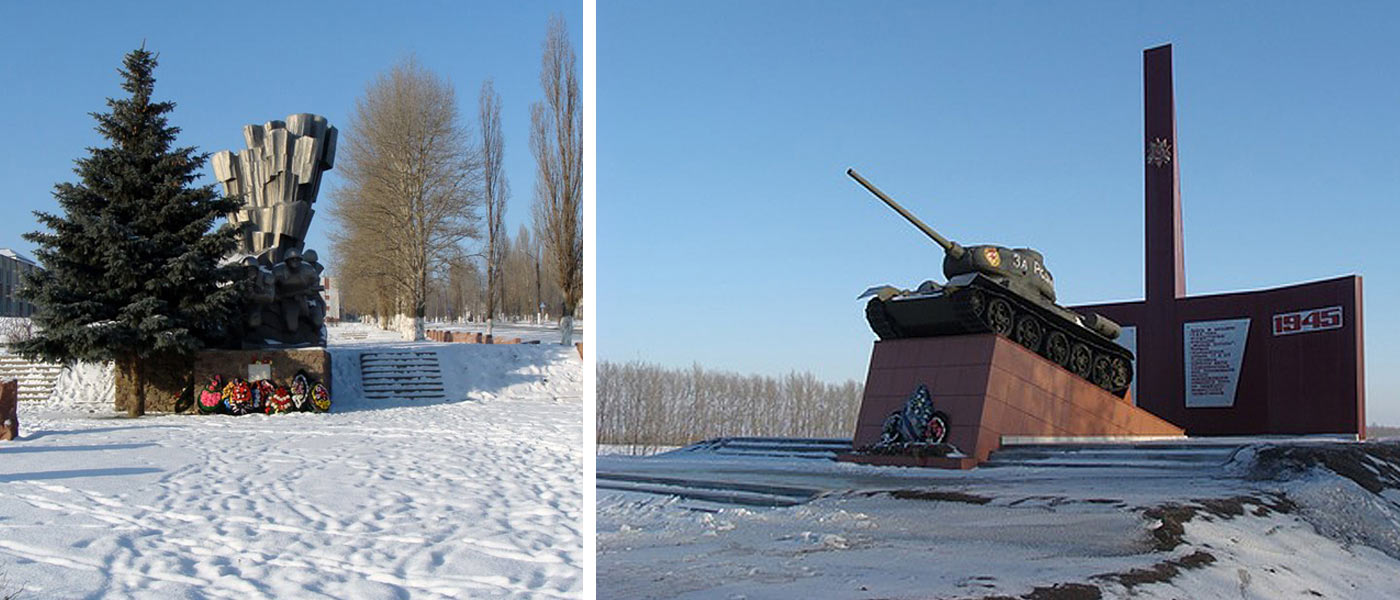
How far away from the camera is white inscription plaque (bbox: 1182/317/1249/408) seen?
40.1 feet

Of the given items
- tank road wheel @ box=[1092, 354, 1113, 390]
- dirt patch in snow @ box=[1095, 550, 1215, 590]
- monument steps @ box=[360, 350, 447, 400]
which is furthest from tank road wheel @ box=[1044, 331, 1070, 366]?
monument steps @ box=[360, 350, 447, 400]

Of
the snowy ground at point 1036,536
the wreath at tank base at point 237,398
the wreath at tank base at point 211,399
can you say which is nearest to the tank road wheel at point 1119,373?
the snowy ground at point 1036,536

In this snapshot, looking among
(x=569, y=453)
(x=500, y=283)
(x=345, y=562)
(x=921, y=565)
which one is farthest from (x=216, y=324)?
(x=500, y=283)

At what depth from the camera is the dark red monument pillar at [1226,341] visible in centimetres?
1095

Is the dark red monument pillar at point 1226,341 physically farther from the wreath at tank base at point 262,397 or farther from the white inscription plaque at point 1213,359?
the wreath at tank base at point 262,397

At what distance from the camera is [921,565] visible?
436 cm

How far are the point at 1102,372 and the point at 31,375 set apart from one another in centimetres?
1280

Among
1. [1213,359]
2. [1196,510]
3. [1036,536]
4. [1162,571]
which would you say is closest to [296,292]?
[1213,359]

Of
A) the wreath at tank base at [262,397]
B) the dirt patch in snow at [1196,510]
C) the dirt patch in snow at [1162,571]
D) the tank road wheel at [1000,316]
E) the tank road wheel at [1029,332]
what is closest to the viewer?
the dirt patch in snow at [1162,571]

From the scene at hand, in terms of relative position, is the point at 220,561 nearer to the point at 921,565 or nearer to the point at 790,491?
the point at 921,565

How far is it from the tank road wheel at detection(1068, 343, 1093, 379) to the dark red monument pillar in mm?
2154

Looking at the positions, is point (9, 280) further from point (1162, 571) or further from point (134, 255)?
point (1162, 571)

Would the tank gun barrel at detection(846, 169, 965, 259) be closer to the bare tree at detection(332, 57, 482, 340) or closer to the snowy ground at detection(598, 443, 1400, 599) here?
the snowy ground at detection(598, 443, 1400, 599)

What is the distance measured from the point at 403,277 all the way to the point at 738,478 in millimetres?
15497
